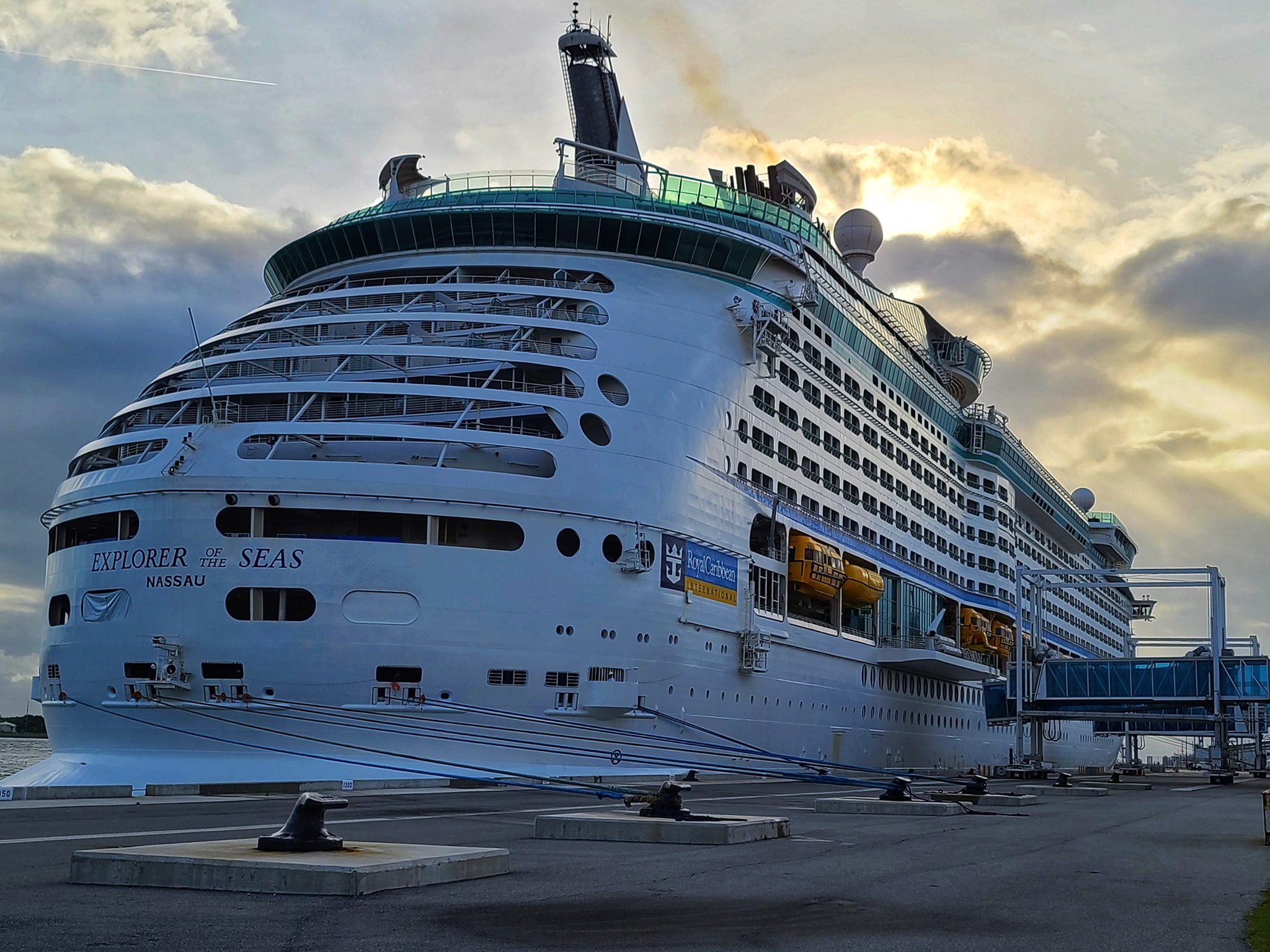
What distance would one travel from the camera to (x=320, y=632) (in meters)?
25.4

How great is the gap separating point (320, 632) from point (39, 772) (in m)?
7.00

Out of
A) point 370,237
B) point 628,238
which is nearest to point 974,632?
point 628,238

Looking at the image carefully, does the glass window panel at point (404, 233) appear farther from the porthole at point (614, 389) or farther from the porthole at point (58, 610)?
the porthole at point (58, 610)

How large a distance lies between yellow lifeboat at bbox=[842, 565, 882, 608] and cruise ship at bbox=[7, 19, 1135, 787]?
0.17 m

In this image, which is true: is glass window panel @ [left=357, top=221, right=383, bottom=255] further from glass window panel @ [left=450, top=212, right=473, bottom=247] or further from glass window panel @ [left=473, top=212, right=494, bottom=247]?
glass window panel @ [left=473, top=212, right=494, bottom=247]

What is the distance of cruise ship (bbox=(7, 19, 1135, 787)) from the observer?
25.7 metres

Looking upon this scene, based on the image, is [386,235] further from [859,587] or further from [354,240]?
[859,587]

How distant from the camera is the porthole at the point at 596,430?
30266mm

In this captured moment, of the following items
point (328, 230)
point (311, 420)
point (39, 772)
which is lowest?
point (39, 772)

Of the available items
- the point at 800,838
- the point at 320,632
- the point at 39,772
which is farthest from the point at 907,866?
the point at 39,772

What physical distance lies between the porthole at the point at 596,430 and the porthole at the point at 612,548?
232cm

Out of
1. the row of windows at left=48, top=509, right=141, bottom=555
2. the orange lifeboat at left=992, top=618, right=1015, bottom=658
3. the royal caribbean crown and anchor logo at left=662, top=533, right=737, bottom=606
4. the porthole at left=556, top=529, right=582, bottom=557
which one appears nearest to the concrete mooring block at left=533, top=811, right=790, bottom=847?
the porthole at left=556, top=529, right=582, bottom=557

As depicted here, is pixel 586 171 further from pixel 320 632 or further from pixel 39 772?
pixel 39 772

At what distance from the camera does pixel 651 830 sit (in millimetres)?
13188
